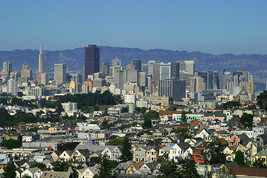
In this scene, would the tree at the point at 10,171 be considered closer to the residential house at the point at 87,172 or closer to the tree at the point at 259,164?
the residential house at the point at 87,172

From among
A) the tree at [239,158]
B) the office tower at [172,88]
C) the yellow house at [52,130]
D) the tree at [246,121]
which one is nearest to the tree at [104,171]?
the tree at [239,158]

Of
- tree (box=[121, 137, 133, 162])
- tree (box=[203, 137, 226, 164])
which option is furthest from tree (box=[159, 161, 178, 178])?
tree (box=[121, 137, 133, 162])

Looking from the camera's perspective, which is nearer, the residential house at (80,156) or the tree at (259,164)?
the tree at (259,164)

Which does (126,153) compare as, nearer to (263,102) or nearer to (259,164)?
(259,164)

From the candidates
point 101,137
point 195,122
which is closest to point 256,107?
point 195,122

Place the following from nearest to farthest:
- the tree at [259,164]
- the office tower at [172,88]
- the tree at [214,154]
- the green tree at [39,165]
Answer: the tree at [259,164] < the green tree at [39,165] < the tree at [214,154] < the office tower at [172,88]

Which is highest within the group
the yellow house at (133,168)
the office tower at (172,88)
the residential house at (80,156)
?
the yellow house at (133,168)

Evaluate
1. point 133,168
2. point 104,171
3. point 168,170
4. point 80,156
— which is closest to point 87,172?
point 104,171

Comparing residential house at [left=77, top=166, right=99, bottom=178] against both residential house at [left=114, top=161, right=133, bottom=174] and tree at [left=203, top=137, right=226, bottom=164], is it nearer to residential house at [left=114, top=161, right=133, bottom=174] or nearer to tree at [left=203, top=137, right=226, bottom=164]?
residential house at [left=114, top=161, right=133, bottom=174]

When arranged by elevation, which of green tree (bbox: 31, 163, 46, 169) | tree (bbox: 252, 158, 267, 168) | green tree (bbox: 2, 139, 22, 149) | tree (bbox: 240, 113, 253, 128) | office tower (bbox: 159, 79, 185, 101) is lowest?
office tower (bbox: 159, 79, 185, 101)
